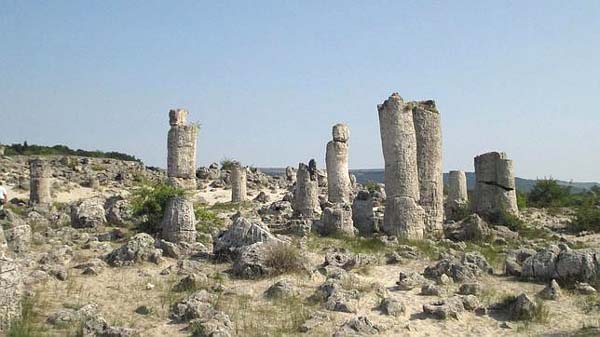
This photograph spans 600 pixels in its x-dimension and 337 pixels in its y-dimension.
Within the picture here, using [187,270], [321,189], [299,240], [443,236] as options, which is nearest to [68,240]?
[187,270]

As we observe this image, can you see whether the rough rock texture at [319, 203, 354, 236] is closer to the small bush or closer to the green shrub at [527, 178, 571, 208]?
the small bush

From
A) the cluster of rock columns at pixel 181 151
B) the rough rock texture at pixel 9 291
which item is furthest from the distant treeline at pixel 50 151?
the rough rock texture at pixel 9 291

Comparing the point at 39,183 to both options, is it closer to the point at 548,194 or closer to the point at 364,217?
the point at 364,217

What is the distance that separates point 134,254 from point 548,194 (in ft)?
75.6

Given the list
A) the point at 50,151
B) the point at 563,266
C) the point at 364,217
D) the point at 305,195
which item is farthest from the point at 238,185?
the point at 50,151

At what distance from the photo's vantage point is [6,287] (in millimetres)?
7691

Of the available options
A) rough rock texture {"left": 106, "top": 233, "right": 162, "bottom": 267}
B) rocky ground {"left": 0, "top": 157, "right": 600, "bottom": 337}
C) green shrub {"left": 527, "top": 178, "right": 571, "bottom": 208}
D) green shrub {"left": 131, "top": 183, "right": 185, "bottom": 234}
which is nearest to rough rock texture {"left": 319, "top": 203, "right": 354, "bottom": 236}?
rocky ground {"left": 0, "top": 157, "right": 600, "bottom": 337}

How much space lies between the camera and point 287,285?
32.3 feet

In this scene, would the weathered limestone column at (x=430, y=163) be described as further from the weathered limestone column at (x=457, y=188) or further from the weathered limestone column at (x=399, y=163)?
the weathered limestone column at (x=457, y=188)

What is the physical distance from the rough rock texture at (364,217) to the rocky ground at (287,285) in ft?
5.34

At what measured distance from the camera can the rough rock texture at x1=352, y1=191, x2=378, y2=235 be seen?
55.6ft

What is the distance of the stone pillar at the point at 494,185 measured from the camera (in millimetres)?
20422

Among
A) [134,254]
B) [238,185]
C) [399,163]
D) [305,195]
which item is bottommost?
[134,254]

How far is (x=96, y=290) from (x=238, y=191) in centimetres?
1575
